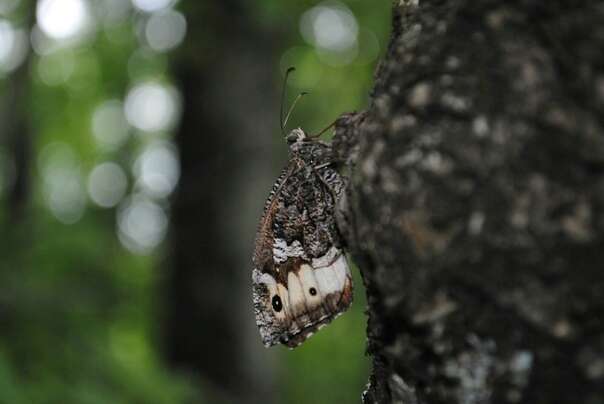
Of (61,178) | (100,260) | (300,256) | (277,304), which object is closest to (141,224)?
(61,178)

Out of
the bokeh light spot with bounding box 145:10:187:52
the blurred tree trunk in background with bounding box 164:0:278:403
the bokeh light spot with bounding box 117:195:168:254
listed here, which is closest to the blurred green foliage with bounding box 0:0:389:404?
the bokeh light spot with bounding box 145:10:187:52

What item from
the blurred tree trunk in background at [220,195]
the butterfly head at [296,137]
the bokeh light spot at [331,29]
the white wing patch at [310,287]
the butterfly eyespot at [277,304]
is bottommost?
the white wing patch at [310,287]

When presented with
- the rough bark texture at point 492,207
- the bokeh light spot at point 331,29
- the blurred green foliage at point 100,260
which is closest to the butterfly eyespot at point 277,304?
the blurred green foliage at point 100,260

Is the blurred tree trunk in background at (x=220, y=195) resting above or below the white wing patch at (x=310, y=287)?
above

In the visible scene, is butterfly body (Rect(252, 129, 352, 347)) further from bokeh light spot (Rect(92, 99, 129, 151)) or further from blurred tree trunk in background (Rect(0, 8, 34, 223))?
bokeh light spot (Rect(92, 99, 129, 151))

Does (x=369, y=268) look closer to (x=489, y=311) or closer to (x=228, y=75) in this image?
(x=489, y=311)

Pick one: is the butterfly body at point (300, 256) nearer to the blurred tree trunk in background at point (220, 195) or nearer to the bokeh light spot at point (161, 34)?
the blurred tree trunk in background at point (220, 195)
